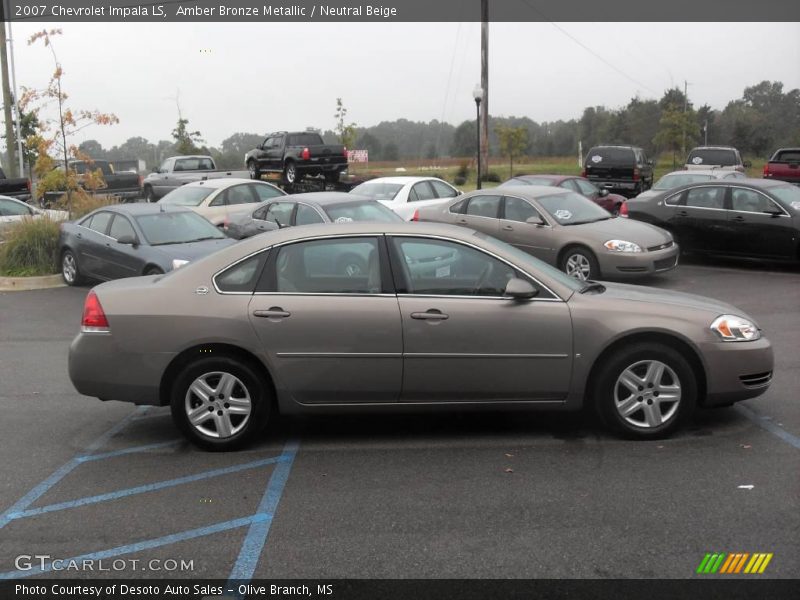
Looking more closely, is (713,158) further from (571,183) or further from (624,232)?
(624,232)

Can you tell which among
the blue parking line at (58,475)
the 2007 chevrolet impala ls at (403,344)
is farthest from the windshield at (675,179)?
the blue parking line at (58,475)

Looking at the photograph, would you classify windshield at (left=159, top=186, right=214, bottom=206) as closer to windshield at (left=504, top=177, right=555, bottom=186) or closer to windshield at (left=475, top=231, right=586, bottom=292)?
windshield at (left=504, top=177, right=555, bottom=186)

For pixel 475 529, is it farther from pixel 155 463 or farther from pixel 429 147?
pixel 429 147

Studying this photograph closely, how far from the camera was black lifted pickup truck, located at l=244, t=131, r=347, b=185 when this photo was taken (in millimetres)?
29578

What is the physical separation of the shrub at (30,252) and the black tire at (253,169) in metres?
15.4

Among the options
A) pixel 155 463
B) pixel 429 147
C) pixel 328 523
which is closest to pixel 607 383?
pixel 328 523

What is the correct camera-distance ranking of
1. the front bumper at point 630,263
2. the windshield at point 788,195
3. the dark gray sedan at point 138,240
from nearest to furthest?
the dark gray sedan at point 138,240 → the front bumper at point 630,263 → the windshield at point 788,195

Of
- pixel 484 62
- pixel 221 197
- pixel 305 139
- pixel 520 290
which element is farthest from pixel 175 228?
pixel 484 62

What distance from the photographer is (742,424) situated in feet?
20.4

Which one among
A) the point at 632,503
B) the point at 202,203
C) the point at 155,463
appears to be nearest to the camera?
the point at 632,503

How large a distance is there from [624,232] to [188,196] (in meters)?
9.97

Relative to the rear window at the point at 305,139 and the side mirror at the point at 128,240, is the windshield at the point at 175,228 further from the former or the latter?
the rear window at the point at 305,139

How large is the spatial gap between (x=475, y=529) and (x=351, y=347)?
5.62 feet

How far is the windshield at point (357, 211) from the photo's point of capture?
1396 cm
